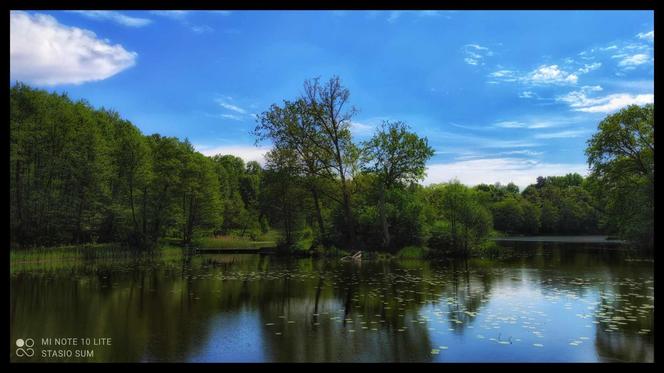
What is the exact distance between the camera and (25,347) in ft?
32.0

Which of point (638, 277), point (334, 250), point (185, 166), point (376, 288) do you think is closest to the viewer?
point (376, 288)

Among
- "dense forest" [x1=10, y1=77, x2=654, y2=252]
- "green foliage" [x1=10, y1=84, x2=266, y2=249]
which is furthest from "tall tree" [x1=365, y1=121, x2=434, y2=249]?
"green foliage" [x1=10, y1=84, x2=266, y2=249]

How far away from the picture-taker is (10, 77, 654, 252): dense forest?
3719cm

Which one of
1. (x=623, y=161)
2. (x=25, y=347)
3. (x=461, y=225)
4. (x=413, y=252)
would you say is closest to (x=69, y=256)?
(x=413, y=252)

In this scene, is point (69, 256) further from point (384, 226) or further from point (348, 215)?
point (384, 226)

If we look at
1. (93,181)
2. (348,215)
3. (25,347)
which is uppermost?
(93,181)

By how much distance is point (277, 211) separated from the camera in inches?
1884

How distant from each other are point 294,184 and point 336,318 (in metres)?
32.1

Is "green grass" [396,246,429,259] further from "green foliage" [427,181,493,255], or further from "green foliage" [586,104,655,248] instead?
"green foliage" [586,104,655,248]

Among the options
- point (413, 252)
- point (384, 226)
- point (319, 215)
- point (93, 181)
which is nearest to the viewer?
point (413, 252)

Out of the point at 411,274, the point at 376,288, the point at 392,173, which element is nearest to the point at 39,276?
the point at 376,288

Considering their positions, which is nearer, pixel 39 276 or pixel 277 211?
pixel 39 276

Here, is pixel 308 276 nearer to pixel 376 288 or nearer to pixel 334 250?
pixel 376 288
